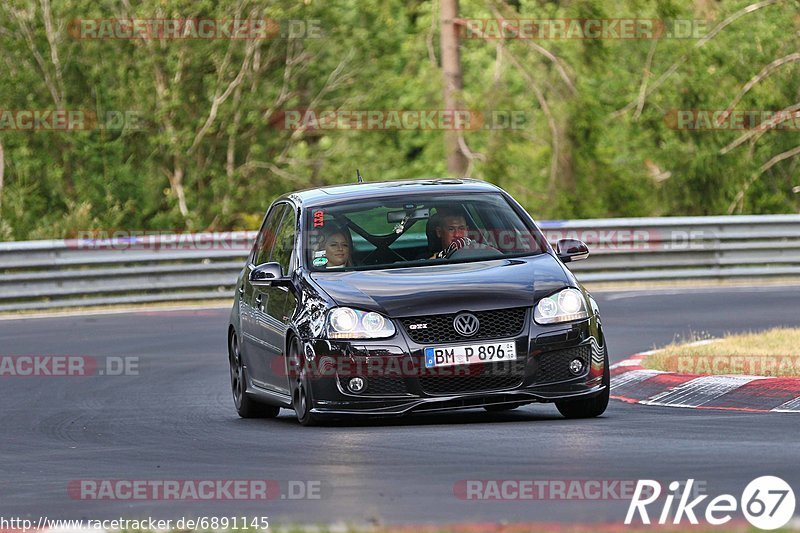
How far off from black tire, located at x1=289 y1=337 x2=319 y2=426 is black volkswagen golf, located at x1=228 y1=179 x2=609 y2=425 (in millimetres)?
17

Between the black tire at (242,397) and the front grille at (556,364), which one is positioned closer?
the front grille at (556,364)

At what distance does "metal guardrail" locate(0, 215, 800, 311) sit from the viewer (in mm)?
24109

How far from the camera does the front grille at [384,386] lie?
10.5 metres

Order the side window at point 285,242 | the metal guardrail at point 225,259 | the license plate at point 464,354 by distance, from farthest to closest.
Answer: the metal guardrail at point 225,259, the side window at point 285,242, the license plate at point 464,354

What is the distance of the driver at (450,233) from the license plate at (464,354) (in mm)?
1299

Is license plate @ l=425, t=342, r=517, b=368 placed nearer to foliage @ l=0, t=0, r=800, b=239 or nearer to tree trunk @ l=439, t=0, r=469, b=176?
foliage @ l=0, t=0, r=800, b=239

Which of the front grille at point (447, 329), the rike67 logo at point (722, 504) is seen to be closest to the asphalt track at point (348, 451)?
the rike67 logo at point (722, 504)

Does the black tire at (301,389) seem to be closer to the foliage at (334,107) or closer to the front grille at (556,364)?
the front grille at (556,364)

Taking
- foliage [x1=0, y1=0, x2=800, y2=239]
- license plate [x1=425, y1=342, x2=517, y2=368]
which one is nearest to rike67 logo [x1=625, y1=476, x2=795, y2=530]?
license plate [x1=425, y1=342, x2=517, y2=368]

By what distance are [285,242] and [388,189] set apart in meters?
0.80

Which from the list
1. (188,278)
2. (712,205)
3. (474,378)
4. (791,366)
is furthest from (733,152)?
(474,378)

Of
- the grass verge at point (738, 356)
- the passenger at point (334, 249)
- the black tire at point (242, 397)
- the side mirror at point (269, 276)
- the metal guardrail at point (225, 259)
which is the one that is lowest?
the metal guardrail at point (225, 259)

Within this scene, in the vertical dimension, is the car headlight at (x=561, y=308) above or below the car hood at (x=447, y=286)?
below

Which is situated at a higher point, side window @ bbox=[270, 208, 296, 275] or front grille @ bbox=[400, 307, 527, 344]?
side window @ bbox=[270, 208, 296, 275]
